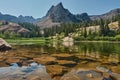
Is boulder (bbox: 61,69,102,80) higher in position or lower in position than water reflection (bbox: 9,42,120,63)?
lower

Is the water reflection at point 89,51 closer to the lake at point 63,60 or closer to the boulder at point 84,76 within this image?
the lake at point 63,60

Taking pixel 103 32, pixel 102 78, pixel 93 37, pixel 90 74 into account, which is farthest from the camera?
pixel 103 32

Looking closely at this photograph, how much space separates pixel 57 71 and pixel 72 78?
13.9 feet

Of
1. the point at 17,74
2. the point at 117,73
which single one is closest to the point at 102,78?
the point at 117,73

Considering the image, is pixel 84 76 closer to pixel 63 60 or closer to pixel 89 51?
pixel 63 60

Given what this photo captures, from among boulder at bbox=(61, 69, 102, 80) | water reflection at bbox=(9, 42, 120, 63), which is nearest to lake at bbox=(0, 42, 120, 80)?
water reflection at bbox=(9, 42, 120, 63)

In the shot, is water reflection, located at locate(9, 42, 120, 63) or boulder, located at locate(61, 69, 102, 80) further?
water reflection, located at locate(9, 42, 120, 63)

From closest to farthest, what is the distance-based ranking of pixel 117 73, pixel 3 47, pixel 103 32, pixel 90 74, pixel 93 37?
pixel 90 74 < pixel 117 73 < pixel 3 47 < pixel 93 37 < pixel 103 32

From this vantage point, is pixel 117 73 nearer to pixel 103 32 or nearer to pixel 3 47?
pixel 3 47

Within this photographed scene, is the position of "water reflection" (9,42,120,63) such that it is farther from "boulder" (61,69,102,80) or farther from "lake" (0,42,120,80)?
"boulder" (61,69,102,80)

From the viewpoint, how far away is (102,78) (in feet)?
69.5

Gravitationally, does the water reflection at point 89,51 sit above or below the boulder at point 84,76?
above

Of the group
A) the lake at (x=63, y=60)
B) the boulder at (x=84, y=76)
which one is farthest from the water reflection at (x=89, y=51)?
the boulder at (x=84, y=76)

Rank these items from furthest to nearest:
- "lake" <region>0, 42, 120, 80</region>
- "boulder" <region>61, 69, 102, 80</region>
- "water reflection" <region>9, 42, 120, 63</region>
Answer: "water reflection" <region>9, 42, 120, 63</region> → "lake" <region>0, 42, 120, 80</region> → "boulder" <region>61, 69, 102, 80</region>
